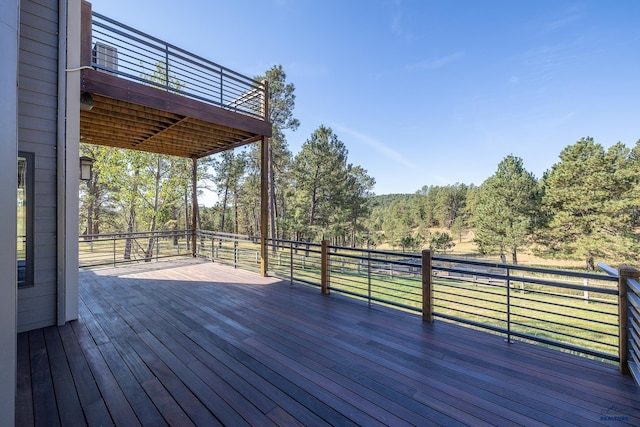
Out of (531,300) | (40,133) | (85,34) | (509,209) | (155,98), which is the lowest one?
(531,300)

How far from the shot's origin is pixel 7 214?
2.92 feet

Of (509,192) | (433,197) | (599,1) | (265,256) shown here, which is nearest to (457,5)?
(599,1)

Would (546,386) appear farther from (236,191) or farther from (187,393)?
Answer: (236,191)

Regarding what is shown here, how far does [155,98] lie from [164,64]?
1033 mm

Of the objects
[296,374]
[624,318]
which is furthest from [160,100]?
[624,318]

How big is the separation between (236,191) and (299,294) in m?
19.6

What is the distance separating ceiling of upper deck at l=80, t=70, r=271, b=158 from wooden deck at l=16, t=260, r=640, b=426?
3040 mm

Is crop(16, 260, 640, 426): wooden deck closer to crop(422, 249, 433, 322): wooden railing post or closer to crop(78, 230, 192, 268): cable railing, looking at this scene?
crop(422, 249, 433, 322): wooden railing post

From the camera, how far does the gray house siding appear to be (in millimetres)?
2938

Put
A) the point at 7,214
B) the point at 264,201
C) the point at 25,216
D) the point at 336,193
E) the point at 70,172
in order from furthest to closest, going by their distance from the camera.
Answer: the point at 336,193, the point at 264,201, the point at 70,172, the point at 25,216, the point at 7,214

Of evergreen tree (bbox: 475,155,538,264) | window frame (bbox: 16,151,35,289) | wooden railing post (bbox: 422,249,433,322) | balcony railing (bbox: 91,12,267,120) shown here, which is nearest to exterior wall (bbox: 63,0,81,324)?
window frame (bbox: 16,151,35,289)

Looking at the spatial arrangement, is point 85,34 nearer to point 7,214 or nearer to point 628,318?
point 7,214

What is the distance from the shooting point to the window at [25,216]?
9.63ft

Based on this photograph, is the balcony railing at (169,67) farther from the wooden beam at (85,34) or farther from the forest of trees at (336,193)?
the forest of trees at (336,193)
